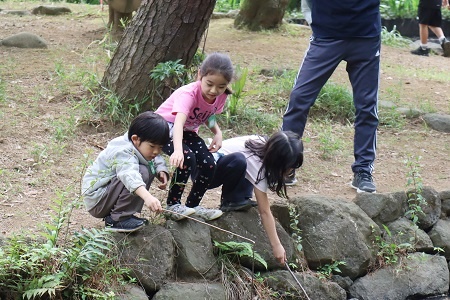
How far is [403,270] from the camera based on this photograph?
511 cm

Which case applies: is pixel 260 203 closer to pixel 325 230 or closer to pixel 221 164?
pixel 221 164

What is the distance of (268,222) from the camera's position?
424 cm

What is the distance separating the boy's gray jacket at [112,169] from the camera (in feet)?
12.4

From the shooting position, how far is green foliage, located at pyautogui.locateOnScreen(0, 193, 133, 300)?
11.8ft

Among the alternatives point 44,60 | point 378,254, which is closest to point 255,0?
point 44,60

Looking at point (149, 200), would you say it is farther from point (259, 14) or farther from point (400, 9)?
point (400, 9)

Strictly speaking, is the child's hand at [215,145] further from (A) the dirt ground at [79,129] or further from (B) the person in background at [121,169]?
(A) the dirt ground at [79,129]

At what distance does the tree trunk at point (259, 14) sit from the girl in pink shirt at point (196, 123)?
6.10m

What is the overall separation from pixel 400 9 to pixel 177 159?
12258mm

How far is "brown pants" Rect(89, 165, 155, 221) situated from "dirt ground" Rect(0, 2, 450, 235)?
23cm

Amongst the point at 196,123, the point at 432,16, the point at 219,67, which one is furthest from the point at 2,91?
the point at 432,16

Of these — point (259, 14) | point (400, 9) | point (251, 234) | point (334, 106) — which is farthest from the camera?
point (400, 9)

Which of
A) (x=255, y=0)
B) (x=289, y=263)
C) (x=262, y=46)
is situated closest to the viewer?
(x=289, y=263)

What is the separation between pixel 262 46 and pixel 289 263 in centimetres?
510
